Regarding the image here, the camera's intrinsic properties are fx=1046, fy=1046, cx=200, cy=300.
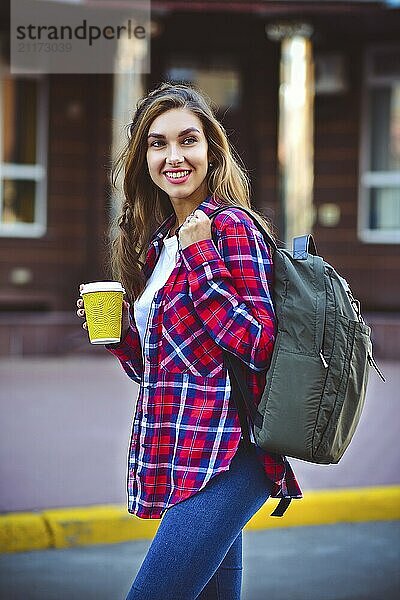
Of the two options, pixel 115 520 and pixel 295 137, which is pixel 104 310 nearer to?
pixel 115 520

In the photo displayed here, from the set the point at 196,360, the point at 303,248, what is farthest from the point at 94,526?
the point at 303,248

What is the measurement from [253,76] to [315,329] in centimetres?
1188

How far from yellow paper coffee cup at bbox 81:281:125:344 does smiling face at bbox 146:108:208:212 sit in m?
0.32

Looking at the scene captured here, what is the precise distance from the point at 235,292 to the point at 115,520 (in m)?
3.18

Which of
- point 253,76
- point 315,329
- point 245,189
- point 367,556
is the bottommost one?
point 367,556

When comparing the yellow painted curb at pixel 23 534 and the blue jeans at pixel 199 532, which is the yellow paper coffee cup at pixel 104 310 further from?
the yellow painted curb at pixel 23 534

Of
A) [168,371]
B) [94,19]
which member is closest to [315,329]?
[168,371]

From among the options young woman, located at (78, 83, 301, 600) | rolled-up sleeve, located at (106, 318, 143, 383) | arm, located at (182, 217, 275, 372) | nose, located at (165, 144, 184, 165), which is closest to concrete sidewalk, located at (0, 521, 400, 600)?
young woman, located at (78, 83, 301, 600)

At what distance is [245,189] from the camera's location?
299 centimetres

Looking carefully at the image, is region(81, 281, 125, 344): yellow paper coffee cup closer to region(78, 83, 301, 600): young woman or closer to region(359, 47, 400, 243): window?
region(78, 83, 301, 600): young woman

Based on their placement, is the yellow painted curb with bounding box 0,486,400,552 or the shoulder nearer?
the shoulder

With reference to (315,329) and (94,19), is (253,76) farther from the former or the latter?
(315,329)

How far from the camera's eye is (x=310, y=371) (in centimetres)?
263

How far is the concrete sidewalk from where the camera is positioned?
470 cm
